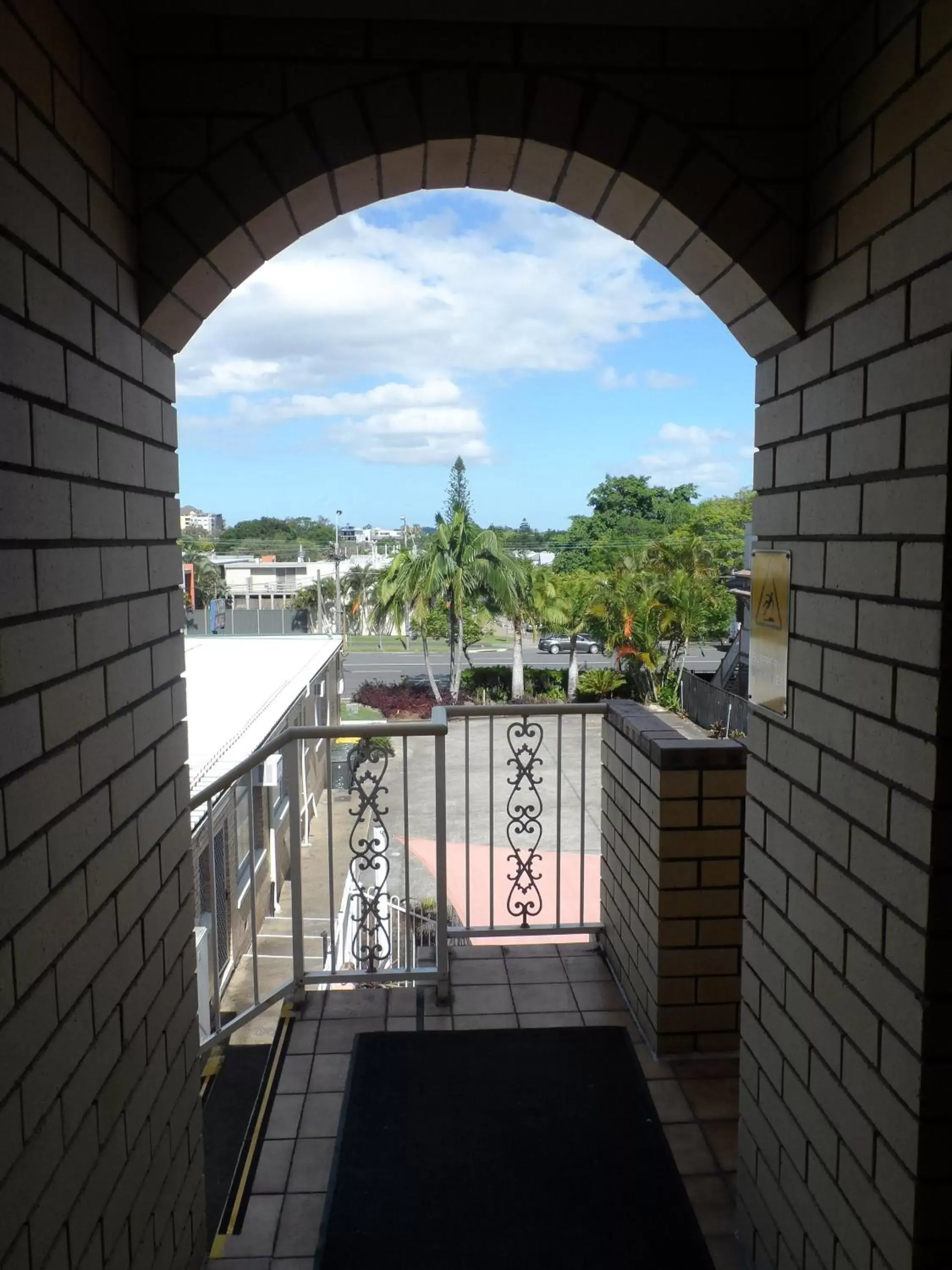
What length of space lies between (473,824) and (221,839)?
8735mm

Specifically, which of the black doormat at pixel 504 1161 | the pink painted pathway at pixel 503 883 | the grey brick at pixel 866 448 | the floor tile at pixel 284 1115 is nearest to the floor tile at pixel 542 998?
the black doormat at pixel 504 1161

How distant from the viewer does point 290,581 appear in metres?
39.3

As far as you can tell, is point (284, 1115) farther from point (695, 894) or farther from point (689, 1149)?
point (695, 894)

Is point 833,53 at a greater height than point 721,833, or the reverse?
point 833,53

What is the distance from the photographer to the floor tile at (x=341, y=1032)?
261 centimetres

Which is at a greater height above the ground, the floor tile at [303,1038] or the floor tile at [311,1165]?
the floor tile at [303,1038]

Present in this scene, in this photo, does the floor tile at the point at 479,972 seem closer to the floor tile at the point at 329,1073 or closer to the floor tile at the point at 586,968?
the floor tile at the point at 586,968

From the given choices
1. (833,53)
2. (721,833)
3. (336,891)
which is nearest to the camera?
(833,53)

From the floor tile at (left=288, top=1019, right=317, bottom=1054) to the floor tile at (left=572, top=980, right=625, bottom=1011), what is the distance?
34.4 inches

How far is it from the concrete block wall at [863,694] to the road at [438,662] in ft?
82.3

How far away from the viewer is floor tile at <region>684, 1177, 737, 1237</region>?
1.91 meters

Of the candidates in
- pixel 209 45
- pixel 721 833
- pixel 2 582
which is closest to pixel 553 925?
pixel 721 833

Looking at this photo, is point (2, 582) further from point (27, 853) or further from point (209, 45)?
point (209, 45)

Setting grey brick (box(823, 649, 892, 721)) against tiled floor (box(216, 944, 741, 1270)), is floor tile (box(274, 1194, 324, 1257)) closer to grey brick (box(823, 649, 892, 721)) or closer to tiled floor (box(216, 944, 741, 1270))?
tiled floor (box(216, 944, 741, 1270))
